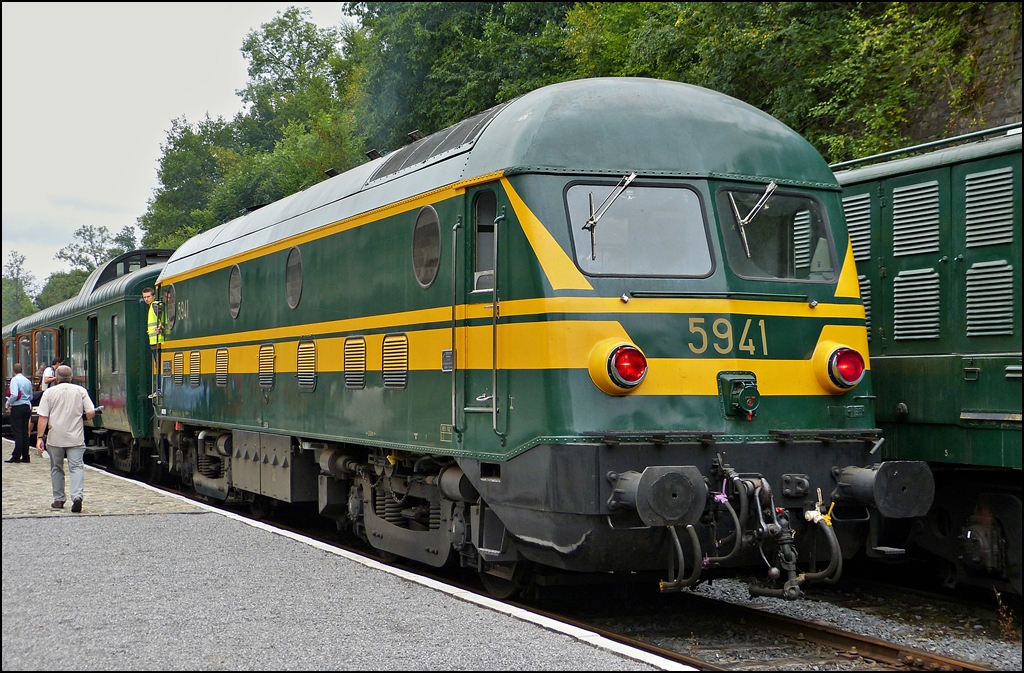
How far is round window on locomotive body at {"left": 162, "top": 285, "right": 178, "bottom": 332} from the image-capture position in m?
15.2

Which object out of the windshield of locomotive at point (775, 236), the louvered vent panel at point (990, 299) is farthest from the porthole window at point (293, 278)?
the louvered vent panel at point (990, 299)

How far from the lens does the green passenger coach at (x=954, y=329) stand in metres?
7.92

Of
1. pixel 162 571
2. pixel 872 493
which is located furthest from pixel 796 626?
pixel 162 571

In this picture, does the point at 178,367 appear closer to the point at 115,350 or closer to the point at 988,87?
the point at 115,350

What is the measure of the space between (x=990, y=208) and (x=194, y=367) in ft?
32.1

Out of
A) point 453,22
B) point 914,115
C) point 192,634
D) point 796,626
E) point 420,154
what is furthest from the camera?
point 453,22

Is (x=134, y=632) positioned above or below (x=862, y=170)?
below

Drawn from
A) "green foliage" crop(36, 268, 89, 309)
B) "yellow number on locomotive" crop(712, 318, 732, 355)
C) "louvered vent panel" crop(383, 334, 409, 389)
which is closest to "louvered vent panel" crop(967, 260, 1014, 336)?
"yellow number on locomotive" crop(712, 318, 732, 355)

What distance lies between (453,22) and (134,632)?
2443 cm

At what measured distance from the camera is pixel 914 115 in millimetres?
17328

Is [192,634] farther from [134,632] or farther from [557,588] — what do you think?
[557,588]

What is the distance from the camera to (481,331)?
753 cm

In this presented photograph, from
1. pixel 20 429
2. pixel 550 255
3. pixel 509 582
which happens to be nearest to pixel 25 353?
pixel 20 429

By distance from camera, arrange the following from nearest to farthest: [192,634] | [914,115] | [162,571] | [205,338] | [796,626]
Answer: [192,634], [796,626], [162,571], [205,338], [914,115]
